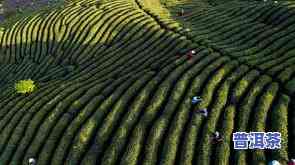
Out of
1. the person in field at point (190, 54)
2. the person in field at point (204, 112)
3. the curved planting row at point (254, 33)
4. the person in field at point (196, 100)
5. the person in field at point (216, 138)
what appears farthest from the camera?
the person in field at point (190, 54)

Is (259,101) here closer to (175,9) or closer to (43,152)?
(43,152)

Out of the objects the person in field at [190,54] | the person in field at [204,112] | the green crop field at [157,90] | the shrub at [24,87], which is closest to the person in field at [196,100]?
the green crop field at [157,90]

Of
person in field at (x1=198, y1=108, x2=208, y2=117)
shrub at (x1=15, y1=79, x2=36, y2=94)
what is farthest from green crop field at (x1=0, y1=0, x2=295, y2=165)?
shrub at (x1=15, y1=79, x2=36, y2=94)

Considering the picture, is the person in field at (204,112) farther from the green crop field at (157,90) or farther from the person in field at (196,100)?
the person in field at (196,100)

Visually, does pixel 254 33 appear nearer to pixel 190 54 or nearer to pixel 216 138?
pixel 190 54

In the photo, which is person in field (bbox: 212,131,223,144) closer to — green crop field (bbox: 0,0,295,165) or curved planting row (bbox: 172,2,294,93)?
green crop field (bbox: 0,0,295,165)

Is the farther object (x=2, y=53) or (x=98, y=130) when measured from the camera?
(x=2, y=53)

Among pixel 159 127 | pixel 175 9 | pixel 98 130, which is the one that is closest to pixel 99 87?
pixel 98 130

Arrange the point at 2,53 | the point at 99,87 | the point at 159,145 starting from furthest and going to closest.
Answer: the point at 2,53 < the point at 99,87 < the point at 159,145

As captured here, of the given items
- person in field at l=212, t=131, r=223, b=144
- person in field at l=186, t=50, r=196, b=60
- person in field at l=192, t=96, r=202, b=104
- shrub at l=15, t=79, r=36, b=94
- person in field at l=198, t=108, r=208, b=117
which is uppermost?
person in field at l=186, t=50, r=196, b=60
